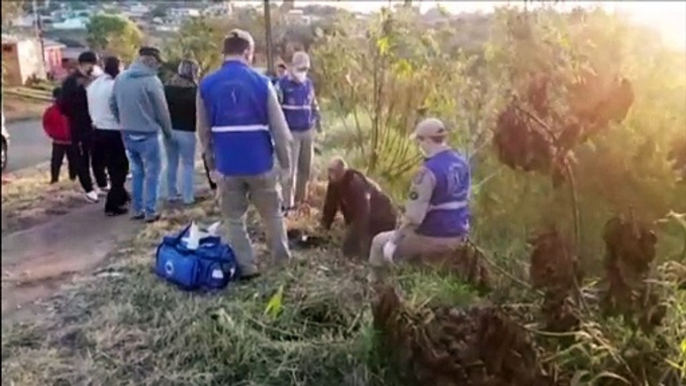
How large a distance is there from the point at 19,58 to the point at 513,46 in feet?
10.3

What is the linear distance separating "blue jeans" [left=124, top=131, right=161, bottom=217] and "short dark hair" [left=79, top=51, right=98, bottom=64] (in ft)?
1.93

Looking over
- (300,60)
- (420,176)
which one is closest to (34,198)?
(420,176)

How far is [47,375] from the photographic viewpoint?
3049 millimetres

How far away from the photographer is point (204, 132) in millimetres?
3830

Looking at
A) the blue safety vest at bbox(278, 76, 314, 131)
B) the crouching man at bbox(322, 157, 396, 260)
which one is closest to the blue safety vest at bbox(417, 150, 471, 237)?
the crouching man at bbox(322, 157, 396, 260)

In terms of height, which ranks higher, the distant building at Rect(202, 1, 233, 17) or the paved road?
the distant building at Rect(202, 1, 233, 17)

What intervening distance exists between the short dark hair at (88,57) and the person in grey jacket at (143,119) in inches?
7.0

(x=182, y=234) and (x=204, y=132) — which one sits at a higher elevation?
(x=204, y=132)

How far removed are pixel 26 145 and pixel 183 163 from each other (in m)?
1.50

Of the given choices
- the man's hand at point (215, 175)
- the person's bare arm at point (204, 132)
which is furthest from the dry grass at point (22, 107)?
the man's hand at point (215, 175)

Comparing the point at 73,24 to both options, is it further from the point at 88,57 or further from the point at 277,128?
the point at 277,128

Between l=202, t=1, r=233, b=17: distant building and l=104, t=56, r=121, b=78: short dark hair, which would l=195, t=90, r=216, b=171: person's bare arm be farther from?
l=104, t=56, r=121, b=78: short dark hair

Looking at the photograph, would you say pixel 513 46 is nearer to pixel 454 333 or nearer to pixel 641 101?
pixel 641 101

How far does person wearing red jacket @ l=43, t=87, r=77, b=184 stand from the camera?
252 centimetres
